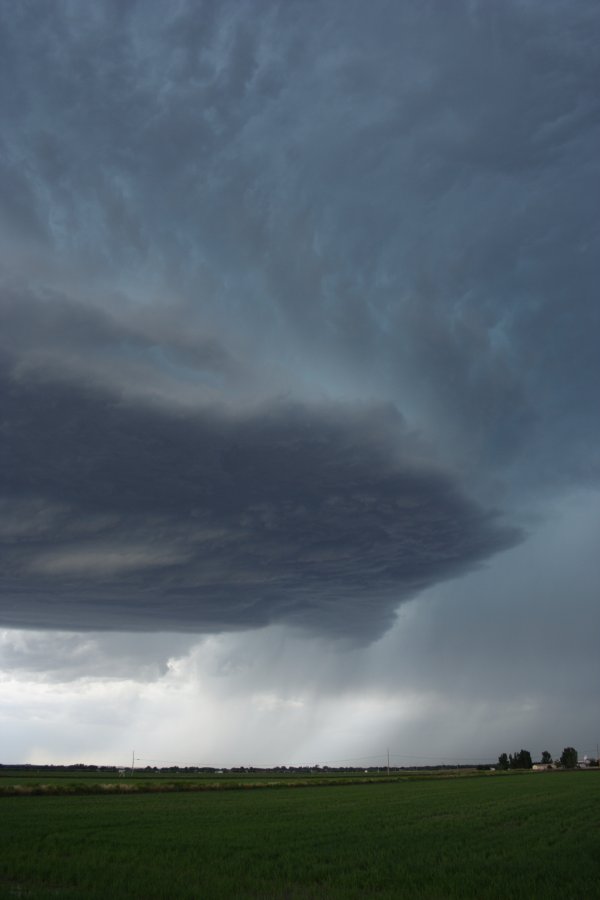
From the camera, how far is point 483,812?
5209cm

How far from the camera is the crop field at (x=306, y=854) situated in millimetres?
21578

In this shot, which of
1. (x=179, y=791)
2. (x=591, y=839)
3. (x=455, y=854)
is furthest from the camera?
(x=179, y=791)

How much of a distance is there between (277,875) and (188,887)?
14.2 feet

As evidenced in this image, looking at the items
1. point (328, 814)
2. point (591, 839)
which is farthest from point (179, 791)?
point (591, 839)

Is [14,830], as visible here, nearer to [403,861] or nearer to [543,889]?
[403,861]

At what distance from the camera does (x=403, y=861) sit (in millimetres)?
26875

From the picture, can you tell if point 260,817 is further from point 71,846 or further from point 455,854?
point 455,854

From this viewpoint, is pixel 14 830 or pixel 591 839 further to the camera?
pixel 14 830

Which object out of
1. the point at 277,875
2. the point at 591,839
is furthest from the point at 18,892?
the point at 591,839

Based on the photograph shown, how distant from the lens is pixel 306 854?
2977 centimetres

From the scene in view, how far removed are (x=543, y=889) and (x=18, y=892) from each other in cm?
1606

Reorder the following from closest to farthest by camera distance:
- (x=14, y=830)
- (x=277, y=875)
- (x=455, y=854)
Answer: (x=277, y=875), (x=455, y=854), (x=14, y=830)

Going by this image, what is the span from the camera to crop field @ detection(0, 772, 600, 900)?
850 inches

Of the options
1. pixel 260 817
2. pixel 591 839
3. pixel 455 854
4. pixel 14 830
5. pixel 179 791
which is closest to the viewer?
pixel 455 854
